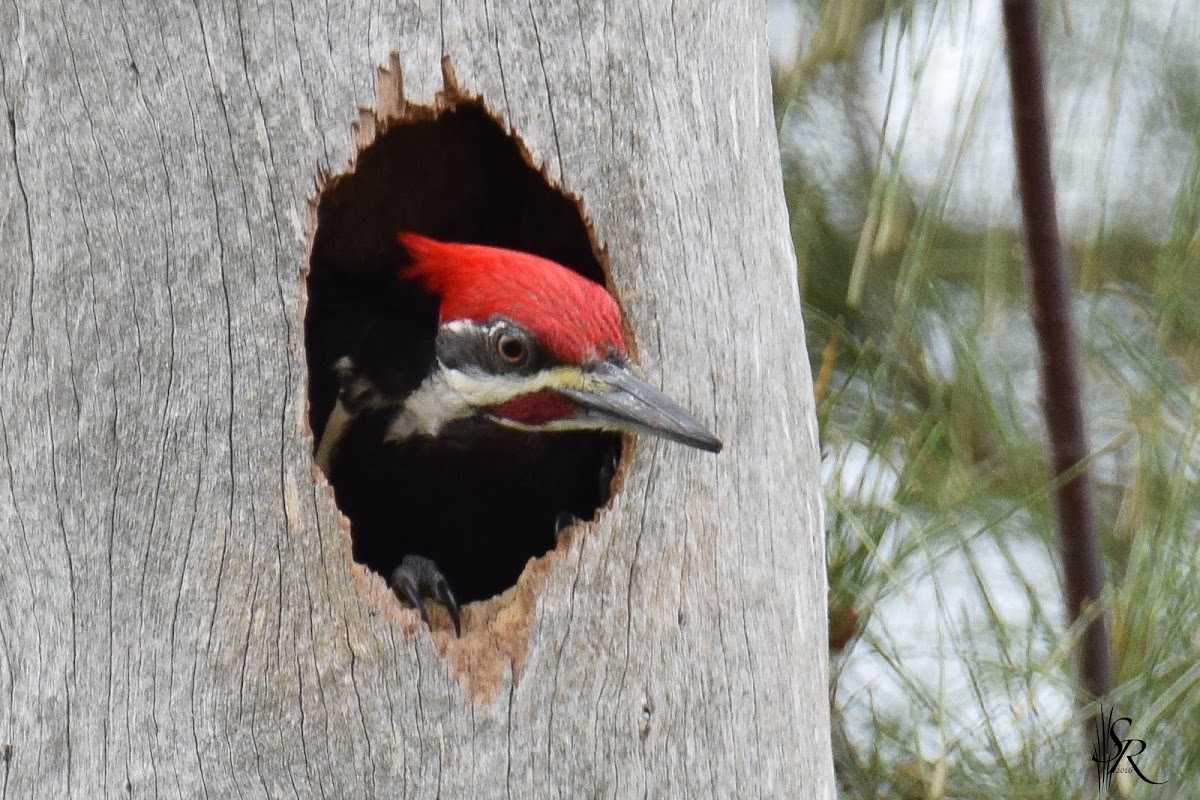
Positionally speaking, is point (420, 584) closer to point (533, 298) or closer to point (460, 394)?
point (460, 394)

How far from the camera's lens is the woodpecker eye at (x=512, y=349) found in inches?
95.1

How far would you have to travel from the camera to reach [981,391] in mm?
2770

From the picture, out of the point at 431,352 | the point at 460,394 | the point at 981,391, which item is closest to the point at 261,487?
the point at 460,394

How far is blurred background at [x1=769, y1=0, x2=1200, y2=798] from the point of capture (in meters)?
2.77

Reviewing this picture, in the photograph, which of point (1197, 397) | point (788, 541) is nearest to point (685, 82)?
point (788, 541)

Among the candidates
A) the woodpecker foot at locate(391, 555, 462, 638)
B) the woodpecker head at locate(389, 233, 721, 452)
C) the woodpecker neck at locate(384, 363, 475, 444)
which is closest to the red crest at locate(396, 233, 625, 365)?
the woodpecker head at locate(389, 233, 721, 452)

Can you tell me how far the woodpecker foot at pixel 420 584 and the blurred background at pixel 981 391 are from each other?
79 cm

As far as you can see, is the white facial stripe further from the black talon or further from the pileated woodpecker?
the black talon

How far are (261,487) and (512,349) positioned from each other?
520mm

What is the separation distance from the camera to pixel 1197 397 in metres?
2.97

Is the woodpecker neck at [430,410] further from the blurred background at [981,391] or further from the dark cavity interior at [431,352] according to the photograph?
the blurred background at [981,391]

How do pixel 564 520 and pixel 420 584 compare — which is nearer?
pixel 420 584

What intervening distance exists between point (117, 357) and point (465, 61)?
0.64 meters

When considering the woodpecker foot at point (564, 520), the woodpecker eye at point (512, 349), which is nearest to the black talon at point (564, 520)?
the woodpecker foot at point (564, 520)
